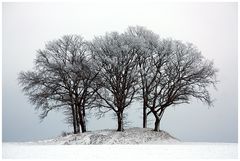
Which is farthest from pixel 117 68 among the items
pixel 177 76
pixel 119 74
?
pixel 177 76

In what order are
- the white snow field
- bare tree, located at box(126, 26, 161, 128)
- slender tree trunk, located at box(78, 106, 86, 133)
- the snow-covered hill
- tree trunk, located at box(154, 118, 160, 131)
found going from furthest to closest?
slender tree trunk, located at box(78, 106, 86, 133) → tree trunk, located at box(154, 118, 160, 131) → bare tree, located at box(126, 26, 161, 128) → the snow-covered hill → the white snow field

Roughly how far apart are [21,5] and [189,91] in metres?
8.14

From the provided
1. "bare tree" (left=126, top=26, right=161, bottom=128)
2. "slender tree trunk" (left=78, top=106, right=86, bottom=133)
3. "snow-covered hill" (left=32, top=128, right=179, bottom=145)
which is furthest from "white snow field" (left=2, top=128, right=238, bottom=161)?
"bare tree" (left=126, top=26, right=161, bottom=128)

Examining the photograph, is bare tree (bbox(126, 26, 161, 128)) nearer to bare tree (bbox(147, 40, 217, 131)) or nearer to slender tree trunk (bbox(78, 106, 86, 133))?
bare tree (bbox(147, 40, 217, 131))

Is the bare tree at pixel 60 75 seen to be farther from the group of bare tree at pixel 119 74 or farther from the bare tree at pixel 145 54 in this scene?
the bare tree at pixel 145 54

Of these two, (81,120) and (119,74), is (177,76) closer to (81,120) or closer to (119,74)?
(119,74)

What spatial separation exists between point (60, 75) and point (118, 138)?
3.84 metres

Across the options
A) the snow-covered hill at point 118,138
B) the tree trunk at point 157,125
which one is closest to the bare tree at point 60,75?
→ the snow-covered hill at point 118,138

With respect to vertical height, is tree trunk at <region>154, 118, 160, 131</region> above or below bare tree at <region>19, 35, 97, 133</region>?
below

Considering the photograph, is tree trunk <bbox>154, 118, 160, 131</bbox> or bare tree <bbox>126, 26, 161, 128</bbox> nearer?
bare tree <bbox>126, 26, 161, 128</bbox>

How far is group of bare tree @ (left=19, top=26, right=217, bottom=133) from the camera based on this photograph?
21.1 metres

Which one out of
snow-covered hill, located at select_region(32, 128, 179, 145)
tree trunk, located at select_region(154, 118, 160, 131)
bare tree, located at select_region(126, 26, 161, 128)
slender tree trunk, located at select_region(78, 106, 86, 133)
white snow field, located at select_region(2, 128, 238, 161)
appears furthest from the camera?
slender tree trunk, located at select_region(78, 106, 86, 133)

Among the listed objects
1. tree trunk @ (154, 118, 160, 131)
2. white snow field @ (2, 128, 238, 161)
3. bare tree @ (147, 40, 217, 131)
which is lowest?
white snow field @ (2, 128, 238, 161)
